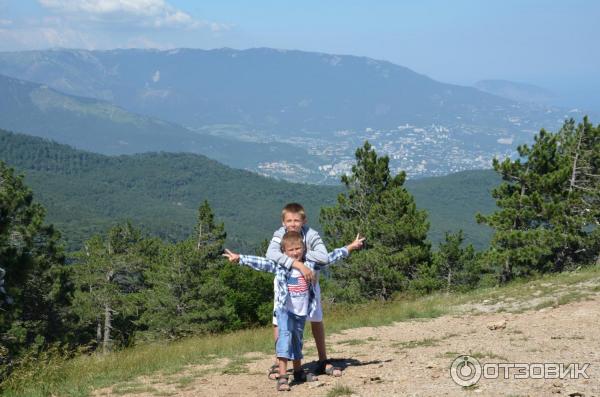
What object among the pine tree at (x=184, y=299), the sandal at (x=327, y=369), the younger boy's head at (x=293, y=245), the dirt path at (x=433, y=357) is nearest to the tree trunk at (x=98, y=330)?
the pine tree at (x=184, y=299)

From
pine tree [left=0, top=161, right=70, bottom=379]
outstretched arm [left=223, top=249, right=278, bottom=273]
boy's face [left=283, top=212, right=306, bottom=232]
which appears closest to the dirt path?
outstretched arm [left=223, top=249, right=278, bottom=273]

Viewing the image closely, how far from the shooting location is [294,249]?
644 cm

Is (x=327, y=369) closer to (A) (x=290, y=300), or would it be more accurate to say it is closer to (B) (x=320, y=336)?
(B) (x=320, y=336)

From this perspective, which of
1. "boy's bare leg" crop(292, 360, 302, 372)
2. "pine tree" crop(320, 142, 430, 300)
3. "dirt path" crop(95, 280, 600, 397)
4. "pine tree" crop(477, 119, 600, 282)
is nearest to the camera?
"dirt path" crop(95, 280, 600, 397)

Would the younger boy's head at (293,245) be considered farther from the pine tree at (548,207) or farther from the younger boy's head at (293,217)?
the pine tree at (548,207)

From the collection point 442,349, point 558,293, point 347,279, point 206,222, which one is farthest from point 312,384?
point 206,222

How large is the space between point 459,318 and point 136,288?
104 feet

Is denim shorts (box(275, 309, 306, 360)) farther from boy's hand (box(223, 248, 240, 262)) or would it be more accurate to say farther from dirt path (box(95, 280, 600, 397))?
boy's hand (box(223, 248, 240, 262))

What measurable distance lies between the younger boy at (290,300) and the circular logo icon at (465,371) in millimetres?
1814

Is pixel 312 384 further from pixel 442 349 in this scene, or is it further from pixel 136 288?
pixel 136 288

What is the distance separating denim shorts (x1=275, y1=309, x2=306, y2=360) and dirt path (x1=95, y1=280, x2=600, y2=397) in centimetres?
42

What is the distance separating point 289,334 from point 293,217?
1393 millimetres

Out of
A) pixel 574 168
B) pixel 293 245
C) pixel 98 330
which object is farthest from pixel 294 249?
pixel 98 330

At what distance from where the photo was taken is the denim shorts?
21.4 feet
